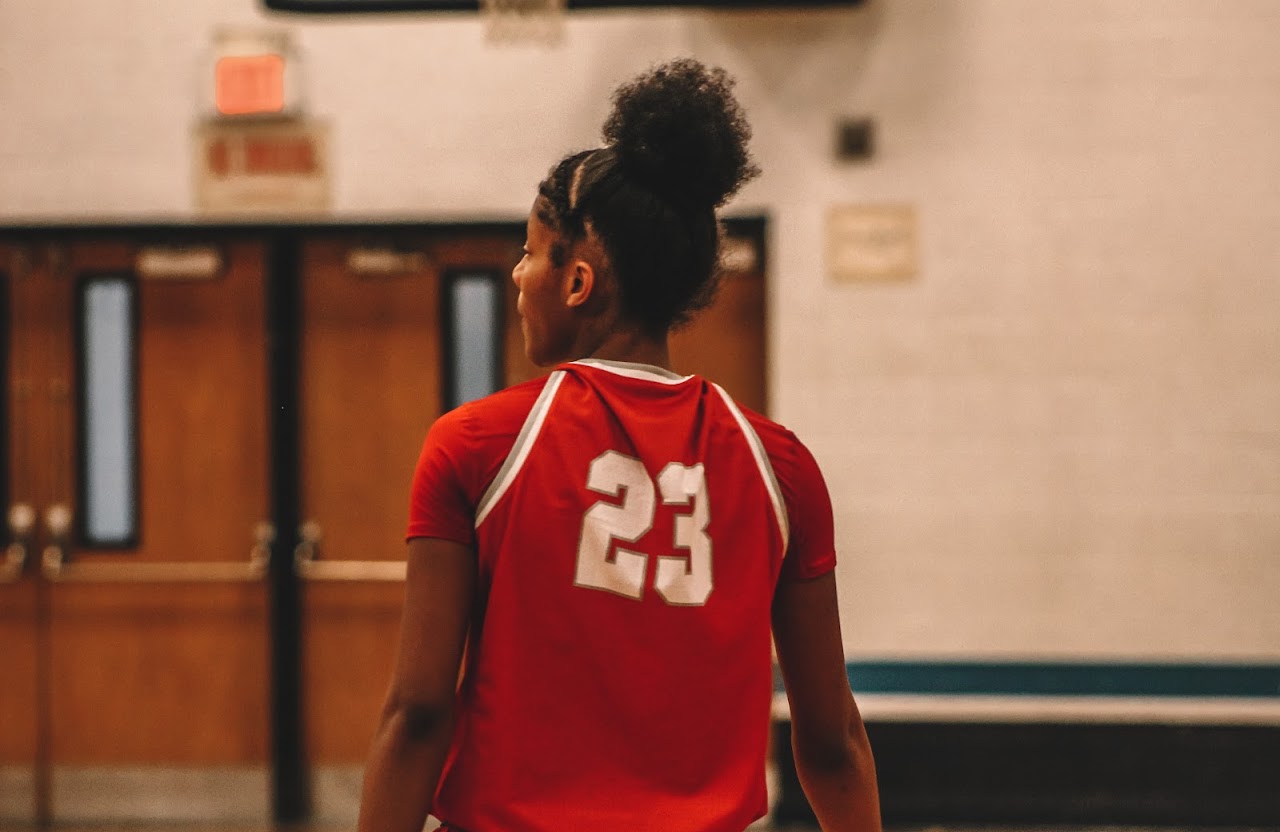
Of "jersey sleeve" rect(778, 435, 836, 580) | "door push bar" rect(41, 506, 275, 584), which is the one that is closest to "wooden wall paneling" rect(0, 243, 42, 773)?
"door push bar" rect(41, 506, 275, 584)

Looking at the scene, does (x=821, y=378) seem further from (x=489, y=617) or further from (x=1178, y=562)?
(x=489, y=617)

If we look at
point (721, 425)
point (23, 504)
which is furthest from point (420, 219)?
point (721, 425)

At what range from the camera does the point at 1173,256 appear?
4219 mm

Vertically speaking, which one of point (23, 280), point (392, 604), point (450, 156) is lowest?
point (392, 604)

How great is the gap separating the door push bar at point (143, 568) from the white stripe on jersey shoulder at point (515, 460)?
3.62 metres

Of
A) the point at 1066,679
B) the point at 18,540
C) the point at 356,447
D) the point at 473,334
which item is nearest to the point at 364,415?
the point at 356,447

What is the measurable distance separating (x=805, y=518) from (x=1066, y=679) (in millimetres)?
3376

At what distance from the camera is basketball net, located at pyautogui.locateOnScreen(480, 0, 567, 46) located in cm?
398

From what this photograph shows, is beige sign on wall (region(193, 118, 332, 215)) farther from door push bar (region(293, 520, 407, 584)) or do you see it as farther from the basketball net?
door push bar (region(293, 520, 407, 584))

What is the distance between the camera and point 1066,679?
4.25 metres

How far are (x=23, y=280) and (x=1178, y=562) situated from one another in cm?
447

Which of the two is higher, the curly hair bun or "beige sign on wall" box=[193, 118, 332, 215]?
"beige sign on wall" box=[193, 118, 332, 215]

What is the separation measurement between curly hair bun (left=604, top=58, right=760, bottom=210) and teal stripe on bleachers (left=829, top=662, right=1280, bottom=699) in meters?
3.30

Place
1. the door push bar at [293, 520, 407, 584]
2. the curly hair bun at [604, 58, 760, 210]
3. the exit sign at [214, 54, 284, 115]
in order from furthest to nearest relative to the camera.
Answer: the door push bar at [293, 520, 407, 584] → the exit sign at [214, 54, 284, 115] → the curly hair bun at [604, 58, 760, 210]
